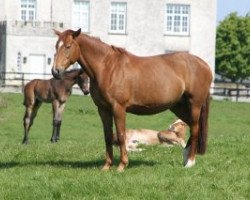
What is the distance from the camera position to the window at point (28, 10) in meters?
57.4

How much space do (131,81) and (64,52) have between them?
3.72 feet

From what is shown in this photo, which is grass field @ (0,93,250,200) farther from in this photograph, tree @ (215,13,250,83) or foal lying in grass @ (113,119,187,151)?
tree @ (215,13,250,83)

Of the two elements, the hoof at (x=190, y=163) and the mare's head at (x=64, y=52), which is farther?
the hoof at (x=190, y=163)

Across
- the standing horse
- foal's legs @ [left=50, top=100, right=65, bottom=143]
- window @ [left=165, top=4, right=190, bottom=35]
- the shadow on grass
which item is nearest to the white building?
window @ [left=165, top=4, right=190, bottom=35]

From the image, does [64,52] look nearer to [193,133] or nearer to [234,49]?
[193,133]

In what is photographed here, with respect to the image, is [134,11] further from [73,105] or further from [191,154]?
[191,154]

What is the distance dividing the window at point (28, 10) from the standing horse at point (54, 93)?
35.2 meters

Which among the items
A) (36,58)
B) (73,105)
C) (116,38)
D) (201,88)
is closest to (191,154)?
(201,88)

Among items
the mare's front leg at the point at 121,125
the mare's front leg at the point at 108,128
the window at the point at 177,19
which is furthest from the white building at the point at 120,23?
the mare's front leg at the point at 121,125

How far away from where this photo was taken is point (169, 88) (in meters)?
11.8

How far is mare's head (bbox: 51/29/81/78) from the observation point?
1099cm

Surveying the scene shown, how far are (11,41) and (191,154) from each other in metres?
43.3

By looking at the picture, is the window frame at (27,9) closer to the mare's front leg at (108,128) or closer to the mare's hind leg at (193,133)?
the mare's hind leg at (193,133)

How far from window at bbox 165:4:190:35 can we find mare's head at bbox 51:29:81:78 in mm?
48764
